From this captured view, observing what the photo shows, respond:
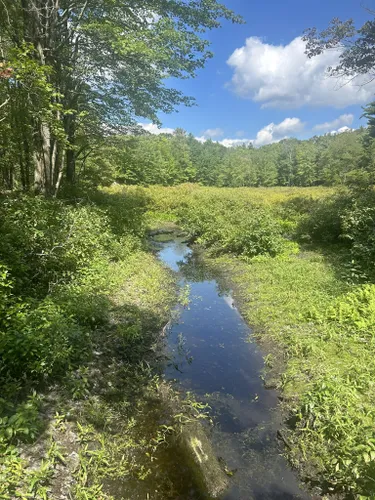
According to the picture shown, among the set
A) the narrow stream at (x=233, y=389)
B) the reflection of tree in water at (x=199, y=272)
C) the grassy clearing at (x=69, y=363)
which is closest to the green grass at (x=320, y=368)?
the narrow stream at (x=233, y=389)

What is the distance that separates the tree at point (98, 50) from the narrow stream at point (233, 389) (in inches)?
288

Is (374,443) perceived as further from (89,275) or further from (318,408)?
(89,275)

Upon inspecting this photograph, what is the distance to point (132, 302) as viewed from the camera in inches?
350

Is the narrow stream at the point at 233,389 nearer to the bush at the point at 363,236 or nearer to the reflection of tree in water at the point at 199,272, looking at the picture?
the reflection of tree in water at the point at 199,272

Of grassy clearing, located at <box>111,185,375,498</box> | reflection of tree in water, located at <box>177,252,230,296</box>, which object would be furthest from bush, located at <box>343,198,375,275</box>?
reflection of tree in water, located at <box>177,252,230,296</box>

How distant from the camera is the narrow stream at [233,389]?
13.9ft

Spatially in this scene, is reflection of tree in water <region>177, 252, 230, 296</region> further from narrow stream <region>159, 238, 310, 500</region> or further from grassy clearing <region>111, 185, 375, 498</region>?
narrow stream <region>159, 238, 310, 500</region>

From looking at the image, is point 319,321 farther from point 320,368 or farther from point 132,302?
point 132,302

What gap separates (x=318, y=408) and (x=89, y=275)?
21.0ft

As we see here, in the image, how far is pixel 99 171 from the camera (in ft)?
79.2

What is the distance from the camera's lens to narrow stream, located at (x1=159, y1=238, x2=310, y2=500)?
422 centimetres

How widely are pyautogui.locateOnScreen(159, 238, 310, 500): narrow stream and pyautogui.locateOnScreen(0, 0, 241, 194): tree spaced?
7.30m

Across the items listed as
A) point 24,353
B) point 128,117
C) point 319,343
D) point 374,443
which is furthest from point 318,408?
point 128,117

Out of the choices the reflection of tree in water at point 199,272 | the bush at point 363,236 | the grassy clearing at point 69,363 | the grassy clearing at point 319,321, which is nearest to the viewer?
the grassy clearing at point 69,363
